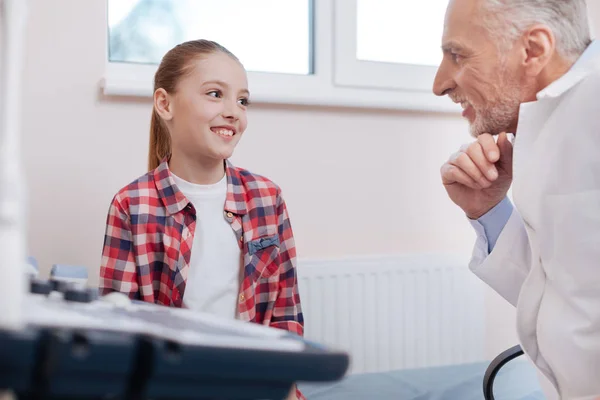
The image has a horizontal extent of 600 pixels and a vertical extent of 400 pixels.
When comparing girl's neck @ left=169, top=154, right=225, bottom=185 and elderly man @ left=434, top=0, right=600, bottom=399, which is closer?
elderly man @ left=434, top=0, right=600, bottom=399

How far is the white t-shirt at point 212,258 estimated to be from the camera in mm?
1436

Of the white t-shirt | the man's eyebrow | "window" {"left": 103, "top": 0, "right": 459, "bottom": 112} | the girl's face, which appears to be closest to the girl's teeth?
the girl's face

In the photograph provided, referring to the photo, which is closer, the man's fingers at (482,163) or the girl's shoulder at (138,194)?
the man's fingers at (482,163)

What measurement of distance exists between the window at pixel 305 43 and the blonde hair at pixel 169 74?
195 mm

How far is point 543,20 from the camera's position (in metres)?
1.25

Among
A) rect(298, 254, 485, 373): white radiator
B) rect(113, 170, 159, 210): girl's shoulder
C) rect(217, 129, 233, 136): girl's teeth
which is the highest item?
rect(217, 129, 233, 136): girl's teeth

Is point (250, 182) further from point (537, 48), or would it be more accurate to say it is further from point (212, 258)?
point (537, 48)

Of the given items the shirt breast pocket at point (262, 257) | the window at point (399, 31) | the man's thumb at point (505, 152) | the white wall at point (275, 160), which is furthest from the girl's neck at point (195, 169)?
the window at point (399, 31)

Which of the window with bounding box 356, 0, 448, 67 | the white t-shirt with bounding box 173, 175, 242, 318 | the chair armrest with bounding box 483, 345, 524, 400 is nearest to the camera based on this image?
the chair armrest with bounding box 483, 345, 524, 400

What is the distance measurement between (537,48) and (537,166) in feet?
0.75

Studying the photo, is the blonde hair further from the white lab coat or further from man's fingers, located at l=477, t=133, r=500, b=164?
the white lab coat

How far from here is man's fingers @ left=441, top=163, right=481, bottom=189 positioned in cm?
129

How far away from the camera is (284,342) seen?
51cm

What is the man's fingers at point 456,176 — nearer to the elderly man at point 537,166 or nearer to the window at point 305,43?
the elderly man at point 537,166
